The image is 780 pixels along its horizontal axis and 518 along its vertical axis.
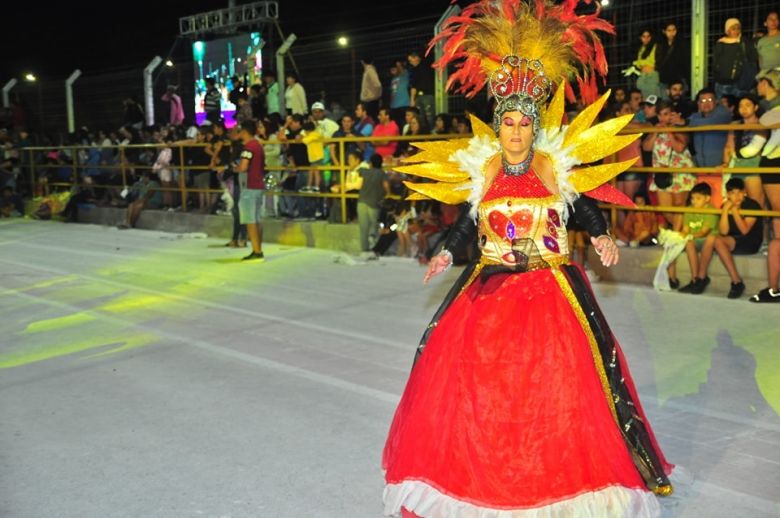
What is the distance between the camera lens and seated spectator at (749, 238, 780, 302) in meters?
8.98

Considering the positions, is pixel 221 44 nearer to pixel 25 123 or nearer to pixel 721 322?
pixel 25 123

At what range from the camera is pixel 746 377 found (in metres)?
6.51

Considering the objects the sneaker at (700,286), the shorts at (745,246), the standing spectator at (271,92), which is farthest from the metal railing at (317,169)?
the standing spectator at (271,92)

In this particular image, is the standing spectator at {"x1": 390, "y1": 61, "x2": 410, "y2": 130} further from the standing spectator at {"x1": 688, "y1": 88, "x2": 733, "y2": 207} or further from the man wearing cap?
the standing spectator at {"x1": 688, "y1": 88, "x2": 733, "y2": 207}

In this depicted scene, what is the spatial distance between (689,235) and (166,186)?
458 inches

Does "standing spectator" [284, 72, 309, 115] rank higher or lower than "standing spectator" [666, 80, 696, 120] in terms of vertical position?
higher

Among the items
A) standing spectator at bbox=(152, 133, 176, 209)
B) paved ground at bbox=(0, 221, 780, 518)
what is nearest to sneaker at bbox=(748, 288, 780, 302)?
paved ground at bbox=(0, 221, 780, 518)

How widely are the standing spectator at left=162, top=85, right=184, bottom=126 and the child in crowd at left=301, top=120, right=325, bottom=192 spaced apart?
25.0 ft

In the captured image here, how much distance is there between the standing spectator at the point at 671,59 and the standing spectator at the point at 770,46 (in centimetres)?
90

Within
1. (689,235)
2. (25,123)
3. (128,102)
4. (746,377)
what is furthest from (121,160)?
(746,377)

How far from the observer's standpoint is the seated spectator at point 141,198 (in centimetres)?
1900

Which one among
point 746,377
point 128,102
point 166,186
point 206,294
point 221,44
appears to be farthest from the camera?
point 128,102

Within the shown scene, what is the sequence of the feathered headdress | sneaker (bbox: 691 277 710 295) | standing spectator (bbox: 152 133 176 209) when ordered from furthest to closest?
standing spectator (bbox: 152 133 176 209)
sneaker (bbox: 691 277 710 295)
the feathered headdress

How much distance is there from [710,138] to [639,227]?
1.19 metres
